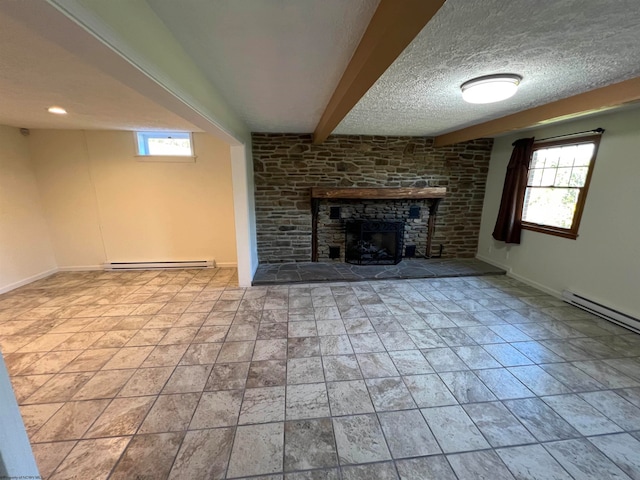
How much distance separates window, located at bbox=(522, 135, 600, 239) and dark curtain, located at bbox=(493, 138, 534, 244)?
84 mm

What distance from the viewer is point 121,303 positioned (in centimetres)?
306

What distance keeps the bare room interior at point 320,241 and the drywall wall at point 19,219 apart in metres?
0.03

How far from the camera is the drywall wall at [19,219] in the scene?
3330 mm

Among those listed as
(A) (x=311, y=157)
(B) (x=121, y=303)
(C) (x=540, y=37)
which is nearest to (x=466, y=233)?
(A) (x=311, y=157)

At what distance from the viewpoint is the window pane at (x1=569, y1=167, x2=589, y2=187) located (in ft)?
9.56

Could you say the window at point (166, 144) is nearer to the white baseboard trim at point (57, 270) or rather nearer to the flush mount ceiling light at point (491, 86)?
the white baseboard trim at point (57, 270)

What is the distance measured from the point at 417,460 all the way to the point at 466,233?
13.5 feet

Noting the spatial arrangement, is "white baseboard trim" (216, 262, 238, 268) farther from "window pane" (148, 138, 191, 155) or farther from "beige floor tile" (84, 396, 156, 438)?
"beige floor tile" (84, 396, 156, 438)

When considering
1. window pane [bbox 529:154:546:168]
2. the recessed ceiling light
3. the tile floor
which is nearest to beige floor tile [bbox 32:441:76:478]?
the tile floor

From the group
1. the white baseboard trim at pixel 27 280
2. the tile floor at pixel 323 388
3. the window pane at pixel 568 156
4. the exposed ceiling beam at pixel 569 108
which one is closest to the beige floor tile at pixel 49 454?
the tile floor at pixel 323 388

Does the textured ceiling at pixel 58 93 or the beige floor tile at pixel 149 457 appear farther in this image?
the textured ceiling at pixel 58 93

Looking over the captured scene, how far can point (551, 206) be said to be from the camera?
10.8 feet

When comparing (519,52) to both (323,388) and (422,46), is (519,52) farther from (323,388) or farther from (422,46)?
(323,388)

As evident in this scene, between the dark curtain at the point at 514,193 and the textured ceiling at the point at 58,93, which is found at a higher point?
the textured ceiling at the point at 58,93
